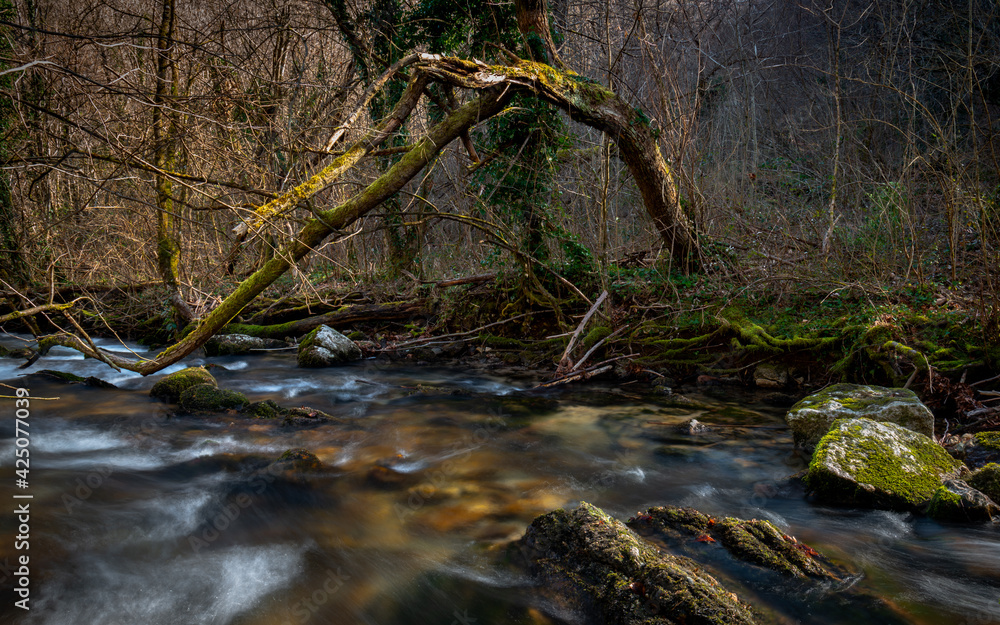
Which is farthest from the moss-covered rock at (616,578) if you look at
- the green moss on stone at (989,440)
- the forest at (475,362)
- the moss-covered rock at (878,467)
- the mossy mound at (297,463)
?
the green moss on stone at (989,440)

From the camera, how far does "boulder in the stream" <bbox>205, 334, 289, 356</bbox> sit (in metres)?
9.94

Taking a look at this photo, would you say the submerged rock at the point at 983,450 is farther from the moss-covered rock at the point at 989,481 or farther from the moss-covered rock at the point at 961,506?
the moss-covered rock at the point at 961,506

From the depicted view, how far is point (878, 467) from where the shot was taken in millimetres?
3920

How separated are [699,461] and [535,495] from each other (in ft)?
5.48

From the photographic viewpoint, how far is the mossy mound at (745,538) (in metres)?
3.03

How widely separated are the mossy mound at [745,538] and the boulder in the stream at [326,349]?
6.71 meters

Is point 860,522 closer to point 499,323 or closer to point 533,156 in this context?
point 499,323

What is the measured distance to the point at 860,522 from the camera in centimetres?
368

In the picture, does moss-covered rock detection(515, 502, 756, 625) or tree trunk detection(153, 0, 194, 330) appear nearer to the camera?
moss-covered rock detection(515, 502, 756, 625)

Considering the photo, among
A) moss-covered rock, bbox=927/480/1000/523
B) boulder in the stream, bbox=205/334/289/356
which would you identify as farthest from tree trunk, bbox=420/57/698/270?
boulder in the stream, bbox=205/334/289/356

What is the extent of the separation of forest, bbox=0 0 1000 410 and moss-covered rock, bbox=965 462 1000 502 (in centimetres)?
165

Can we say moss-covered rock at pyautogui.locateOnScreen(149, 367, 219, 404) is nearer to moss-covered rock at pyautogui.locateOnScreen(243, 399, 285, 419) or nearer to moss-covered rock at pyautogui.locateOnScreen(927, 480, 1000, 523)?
moss-covered rock at pyautogui.locateOnScreen(243, 399, 285, 419)

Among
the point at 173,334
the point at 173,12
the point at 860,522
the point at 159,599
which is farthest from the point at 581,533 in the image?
the point at 173,334

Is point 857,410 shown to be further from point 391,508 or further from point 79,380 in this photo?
point 79,380
